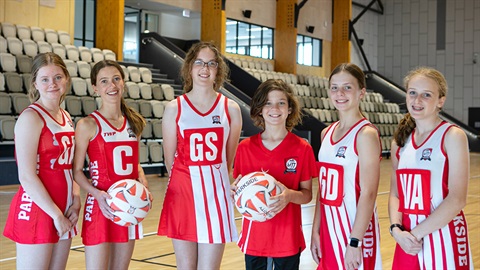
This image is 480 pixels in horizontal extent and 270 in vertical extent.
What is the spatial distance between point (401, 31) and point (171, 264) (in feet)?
66.6

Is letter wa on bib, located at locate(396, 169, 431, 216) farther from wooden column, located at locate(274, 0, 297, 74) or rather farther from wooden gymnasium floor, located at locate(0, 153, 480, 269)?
wooden column, located at locate(274, 0, 297, 74)

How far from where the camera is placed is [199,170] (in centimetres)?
276

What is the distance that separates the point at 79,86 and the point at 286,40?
972 centimetres

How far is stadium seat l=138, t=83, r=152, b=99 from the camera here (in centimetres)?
1166

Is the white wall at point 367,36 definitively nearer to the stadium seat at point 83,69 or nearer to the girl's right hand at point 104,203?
the stadium seat at point 83,69

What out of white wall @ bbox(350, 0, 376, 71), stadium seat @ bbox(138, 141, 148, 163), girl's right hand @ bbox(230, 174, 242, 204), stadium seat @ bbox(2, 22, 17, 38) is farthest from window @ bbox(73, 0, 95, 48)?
girl's right hand @ bbox(230, 174, 242, 204)

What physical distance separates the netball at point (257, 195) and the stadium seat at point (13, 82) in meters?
7.88

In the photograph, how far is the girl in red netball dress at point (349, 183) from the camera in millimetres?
2520

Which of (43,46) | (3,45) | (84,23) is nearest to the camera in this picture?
(3,45)

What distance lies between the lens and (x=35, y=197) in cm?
250

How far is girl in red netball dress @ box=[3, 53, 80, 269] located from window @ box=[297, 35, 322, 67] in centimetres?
1817

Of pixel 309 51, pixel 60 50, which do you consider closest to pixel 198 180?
pixel 60 50

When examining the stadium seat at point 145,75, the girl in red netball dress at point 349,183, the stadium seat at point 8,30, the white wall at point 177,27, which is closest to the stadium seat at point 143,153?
the stadium seat at point 145,75

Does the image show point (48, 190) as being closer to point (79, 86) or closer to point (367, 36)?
point (79, 86)
